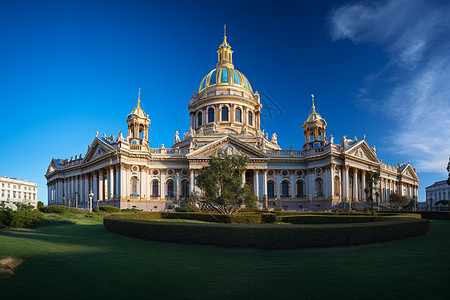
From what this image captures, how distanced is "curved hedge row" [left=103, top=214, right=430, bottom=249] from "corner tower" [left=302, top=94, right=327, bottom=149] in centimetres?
4142

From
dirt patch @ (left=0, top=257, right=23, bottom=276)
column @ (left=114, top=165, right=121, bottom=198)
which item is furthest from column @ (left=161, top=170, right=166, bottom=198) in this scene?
dirt patch @ (left=0, top=257, right=23, bottom=276)

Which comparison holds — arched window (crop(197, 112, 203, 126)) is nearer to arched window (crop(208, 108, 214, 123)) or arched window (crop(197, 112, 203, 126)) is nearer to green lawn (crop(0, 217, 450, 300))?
arched window (crop(208, 108, 214, 123))

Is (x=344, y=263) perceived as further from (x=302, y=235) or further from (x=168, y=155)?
(x=168, y=155)

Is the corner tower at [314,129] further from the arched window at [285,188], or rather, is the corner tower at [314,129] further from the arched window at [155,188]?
the arched window at [155,188]

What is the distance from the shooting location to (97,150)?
54844 mm

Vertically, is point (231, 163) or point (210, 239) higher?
point (231, 163)

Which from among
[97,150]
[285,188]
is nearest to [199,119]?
[97,150]

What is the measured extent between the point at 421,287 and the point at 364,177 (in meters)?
51.4

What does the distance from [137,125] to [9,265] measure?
47622mm

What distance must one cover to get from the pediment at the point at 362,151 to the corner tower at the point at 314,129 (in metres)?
5.16

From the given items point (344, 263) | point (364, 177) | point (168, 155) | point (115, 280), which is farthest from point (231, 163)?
point (364, 177)

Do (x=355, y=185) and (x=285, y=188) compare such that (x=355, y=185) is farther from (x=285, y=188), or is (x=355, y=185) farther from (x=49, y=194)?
(x=49, y=194)

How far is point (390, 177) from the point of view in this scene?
211ft

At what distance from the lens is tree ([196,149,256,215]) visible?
26.3m
